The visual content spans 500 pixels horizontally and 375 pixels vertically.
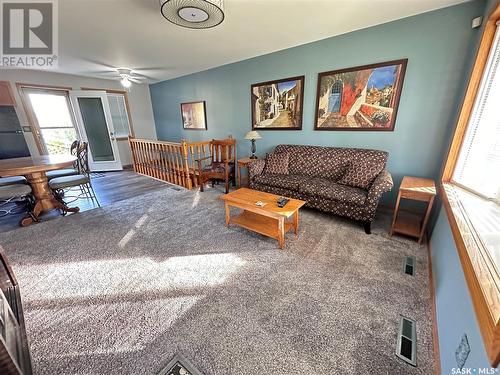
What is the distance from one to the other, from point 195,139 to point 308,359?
5099mm

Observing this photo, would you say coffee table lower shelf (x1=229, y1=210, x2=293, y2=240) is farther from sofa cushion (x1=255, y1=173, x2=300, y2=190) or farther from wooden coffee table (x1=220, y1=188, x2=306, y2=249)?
sofa cushion (x1=255, y1=173, x2=300, y2=190)

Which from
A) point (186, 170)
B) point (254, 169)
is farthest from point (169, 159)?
point (254, 169)

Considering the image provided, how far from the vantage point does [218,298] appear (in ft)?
4.92

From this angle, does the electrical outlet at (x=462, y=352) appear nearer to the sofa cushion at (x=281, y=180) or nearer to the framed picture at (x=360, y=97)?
the sofa cushion at (x=281, y=180)

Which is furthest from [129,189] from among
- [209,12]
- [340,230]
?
[340,230]

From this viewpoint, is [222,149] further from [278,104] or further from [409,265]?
[409,265]

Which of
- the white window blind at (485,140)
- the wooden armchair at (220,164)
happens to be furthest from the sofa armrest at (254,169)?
the white window blind at (485,140)

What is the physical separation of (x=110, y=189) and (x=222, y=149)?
251 centimetres

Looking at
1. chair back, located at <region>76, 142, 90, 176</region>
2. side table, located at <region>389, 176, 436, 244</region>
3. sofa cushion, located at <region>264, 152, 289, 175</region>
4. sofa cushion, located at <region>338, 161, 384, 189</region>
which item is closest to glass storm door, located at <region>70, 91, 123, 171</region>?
chair back, located at <region>76, 142, 90, 176</region>

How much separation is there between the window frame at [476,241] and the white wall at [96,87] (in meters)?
6.88

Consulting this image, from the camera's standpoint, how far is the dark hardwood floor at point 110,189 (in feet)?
9.37

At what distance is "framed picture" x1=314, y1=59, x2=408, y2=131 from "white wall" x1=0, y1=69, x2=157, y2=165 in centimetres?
529

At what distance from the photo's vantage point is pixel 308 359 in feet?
3.62

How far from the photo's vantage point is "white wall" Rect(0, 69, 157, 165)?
4.02 metres
